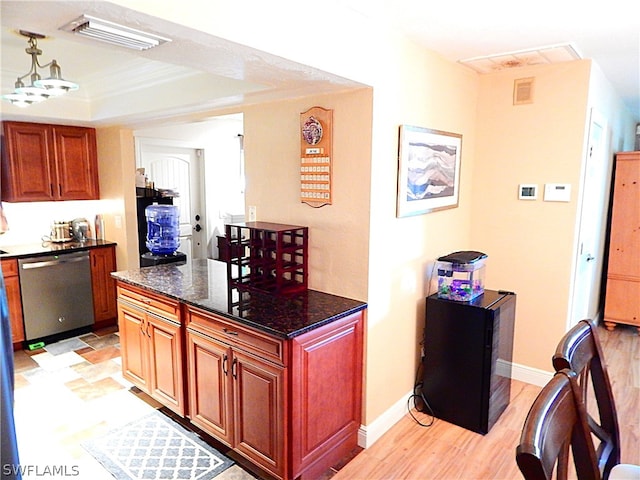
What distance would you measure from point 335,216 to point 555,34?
5.25ft

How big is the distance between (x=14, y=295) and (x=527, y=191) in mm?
4344

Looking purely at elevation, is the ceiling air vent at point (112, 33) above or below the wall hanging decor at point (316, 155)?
above

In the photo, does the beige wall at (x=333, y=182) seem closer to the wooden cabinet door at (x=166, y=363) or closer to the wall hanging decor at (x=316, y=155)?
the wall hanging decor at (x=316, y=155)

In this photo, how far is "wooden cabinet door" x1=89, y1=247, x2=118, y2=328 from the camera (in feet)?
14.1

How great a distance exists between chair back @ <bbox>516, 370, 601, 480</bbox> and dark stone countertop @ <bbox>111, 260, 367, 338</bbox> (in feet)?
3.86

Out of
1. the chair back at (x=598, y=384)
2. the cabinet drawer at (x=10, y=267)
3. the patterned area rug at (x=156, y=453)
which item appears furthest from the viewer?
the cabinet drawer at (x=10, y=267)

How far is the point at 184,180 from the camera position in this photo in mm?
5629

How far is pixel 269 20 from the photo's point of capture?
66.5 inches

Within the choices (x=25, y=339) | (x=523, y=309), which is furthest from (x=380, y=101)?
(x=25, y=339)

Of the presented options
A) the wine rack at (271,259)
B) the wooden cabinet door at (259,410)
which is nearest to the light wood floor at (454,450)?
the wooden cabinet door at (259,410)

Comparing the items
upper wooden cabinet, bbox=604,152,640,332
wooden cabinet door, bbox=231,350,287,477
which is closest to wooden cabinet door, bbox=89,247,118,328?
wooden cabinet door, bbox=231,350,287,477

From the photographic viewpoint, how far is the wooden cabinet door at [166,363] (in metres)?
2.58

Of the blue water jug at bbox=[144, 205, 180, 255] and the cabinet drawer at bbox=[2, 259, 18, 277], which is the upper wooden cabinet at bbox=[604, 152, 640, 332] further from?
the cabinet drawer at bbox=[2, 259, 18, 277]

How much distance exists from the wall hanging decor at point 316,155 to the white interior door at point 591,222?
1895mm
